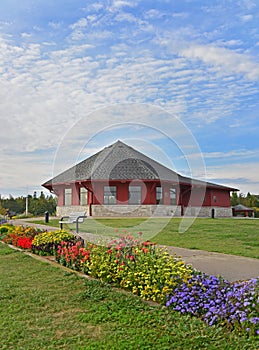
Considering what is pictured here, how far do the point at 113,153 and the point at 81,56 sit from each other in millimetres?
16748

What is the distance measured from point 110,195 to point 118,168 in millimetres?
2019

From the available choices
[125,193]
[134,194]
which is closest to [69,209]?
[125,193]

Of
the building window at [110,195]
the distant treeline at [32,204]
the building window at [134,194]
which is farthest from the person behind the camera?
the distant treeline at [32,204]

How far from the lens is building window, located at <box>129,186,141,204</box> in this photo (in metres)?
27.0

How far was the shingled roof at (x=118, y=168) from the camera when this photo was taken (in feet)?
87.7

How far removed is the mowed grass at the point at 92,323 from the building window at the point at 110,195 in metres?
21.1

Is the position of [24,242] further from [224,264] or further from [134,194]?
[134,194]

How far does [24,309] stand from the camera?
4500 mm

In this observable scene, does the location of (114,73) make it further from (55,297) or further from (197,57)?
(55,297)

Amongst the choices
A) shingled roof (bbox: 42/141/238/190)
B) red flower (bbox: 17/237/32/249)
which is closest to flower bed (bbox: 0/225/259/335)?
red flower (bbox: 17/237/32/249)

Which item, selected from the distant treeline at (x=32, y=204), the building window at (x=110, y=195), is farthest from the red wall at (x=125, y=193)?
the distant treeline at (x=32, y=204)

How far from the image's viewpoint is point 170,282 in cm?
462

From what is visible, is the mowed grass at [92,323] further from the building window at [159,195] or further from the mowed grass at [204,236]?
the building window at [159,195]

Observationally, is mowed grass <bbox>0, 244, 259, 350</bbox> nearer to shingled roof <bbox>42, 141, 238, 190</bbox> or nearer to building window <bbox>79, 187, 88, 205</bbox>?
shingled roof <bbox>42, 141, 238, 190</bbox>
